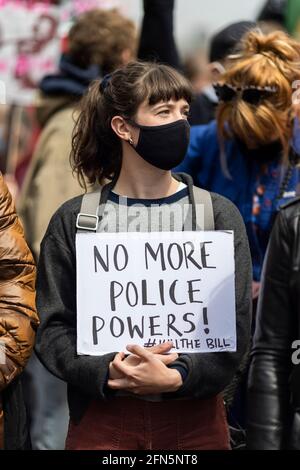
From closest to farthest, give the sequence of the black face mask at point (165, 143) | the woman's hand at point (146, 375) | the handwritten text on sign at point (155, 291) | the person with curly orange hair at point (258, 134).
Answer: the woman's hand at point (146, 375)
the handwritten text on sign at point (155, 291)
the black face mask at point (165, 143)
the person with curly orange hair at point (258, 134)

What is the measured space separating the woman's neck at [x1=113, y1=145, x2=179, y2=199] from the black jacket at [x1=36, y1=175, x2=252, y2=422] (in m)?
0.17

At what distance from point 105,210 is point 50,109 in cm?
204

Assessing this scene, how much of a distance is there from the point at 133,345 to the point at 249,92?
4.95 feet

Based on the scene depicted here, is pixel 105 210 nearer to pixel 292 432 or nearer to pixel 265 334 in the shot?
pixel 265 334

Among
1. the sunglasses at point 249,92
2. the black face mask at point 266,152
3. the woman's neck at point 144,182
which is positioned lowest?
the black face mask at point 266,152

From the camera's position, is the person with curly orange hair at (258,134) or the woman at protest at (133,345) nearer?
the woman at protest at (133,345)

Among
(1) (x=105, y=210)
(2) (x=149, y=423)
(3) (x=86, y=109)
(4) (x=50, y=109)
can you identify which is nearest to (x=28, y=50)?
(4) (x=50, y=109)

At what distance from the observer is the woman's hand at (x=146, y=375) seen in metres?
3.79

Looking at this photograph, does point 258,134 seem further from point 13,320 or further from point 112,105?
point 13,320

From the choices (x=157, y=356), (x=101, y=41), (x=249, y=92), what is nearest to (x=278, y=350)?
(x=157, y=356)

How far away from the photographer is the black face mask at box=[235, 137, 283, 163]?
16.2 ft

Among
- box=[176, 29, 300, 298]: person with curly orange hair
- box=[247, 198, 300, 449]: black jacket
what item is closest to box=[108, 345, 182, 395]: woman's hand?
box=[247, 198, 300, 449]: black jacket

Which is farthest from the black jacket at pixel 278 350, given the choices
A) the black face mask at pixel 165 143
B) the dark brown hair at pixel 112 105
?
the dark brown hair at pixel 112 105

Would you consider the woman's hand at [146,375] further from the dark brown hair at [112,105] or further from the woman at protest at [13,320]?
the dark brown hair at [112,105]
